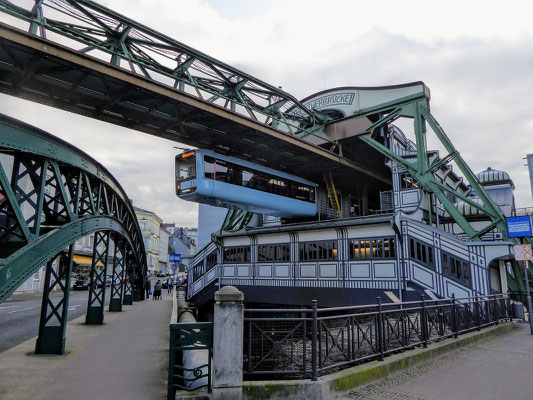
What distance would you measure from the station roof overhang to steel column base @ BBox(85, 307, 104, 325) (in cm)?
862

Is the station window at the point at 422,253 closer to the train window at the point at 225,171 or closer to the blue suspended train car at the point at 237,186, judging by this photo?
the blue suspended train car at the point at 237,186

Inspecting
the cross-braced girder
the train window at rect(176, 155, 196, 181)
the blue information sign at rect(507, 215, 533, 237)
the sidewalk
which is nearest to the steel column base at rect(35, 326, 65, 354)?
the sidewalk

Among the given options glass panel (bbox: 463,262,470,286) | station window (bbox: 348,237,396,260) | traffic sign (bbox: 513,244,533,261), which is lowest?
glass panel (bbox: 463,262,470,286)

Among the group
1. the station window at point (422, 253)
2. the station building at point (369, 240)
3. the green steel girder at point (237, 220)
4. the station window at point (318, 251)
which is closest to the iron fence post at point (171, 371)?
the station building at point (369, 240)

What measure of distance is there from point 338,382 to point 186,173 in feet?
47.7

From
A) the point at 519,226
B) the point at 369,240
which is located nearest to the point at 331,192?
the point at 369,240

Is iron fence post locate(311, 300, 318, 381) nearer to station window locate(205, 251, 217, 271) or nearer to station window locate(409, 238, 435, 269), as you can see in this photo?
station window locate(409, 238, 435, 269)

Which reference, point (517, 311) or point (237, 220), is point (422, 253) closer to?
point (517, 311)

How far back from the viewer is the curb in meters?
5.49

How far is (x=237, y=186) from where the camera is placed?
20.2 metres

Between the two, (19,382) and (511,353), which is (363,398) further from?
(19,382)

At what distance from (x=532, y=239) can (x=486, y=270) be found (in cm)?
503

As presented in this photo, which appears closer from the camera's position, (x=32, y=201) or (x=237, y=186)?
(x=32, y=201)

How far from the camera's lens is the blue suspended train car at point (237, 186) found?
1852 centimetres
